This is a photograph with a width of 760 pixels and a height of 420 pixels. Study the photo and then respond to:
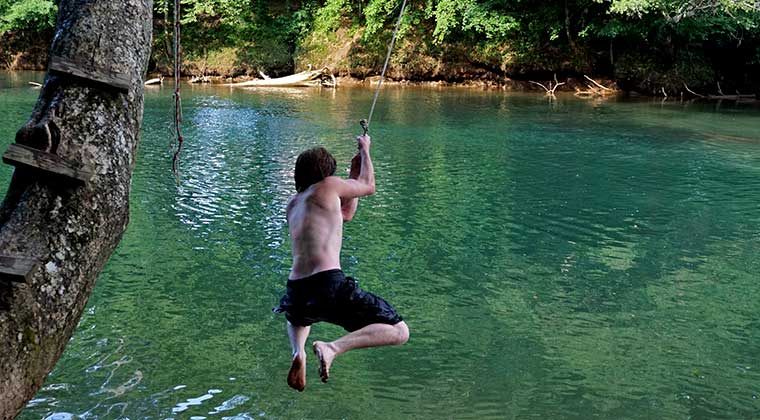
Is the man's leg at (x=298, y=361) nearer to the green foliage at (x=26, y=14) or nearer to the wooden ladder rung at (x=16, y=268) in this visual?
the wooden ladder rung at (x=16, y=268)

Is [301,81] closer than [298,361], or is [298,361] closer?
[298,361]

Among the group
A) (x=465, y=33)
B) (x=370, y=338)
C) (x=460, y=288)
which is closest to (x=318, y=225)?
(x=370, y=338)

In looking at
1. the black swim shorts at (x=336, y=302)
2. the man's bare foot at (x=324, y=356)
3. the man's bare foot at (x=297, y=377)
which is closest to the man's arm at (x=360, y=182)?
the black swim shorts at (x=336, y=302)

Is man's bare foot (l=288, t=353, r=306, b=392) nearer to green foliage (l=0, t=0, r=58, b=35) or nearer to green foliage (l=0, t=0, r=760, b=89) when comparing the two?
green foliage (l=0, t=0, r=760, b=89)

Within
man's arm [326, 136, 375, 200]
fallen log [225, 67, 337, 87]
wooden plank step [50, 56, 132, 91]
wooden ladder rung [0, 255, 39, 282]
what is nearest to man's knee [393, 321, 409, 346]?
man's arm [326, 136, 375, 200]

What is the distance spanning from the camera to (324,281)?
15.4ft

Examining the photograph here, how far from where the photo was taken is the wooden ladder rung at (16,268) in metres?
2.64

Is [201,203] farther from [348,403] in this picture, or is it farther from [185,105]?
[185,105]

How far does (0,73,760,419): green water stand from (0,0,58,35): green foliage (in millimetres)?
21469

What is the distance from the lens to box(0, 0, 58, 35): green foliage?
126ft

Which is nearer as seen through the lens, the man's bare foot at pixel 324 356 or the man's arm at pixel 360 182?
the man's bare foot at pixel 324 356

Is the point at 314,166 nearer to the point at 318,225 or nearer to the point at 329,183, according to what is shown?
the point at 329,183

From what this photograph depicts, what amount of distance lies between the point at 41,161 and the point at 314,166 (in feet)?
7.21

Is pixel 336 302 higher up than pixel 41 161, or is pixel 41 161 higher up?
pixel 41 161
